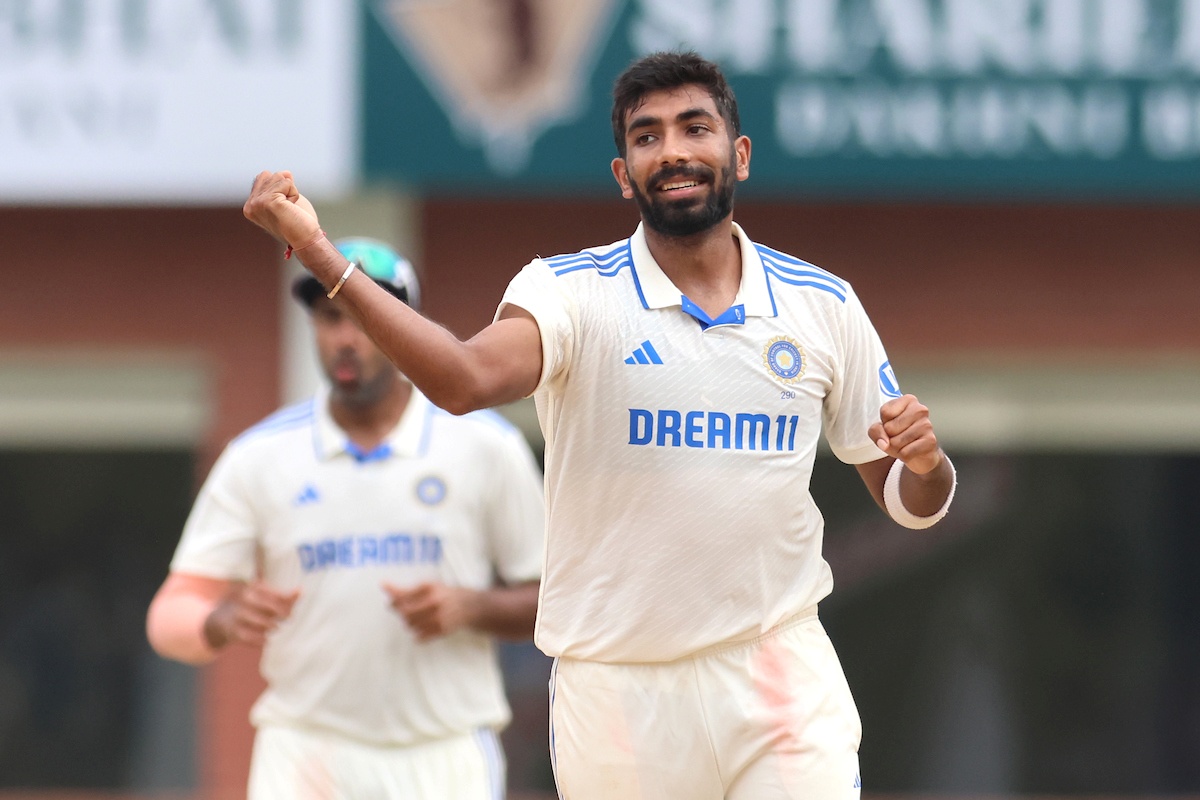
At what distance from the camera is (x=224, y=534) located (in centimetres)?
481

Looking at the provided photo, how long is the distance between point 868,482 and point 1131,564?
19.2 feet

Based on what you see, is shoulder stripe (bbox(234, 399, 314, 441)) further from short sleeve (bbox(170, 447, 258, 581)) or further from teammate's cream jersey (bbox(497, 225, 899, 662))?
teammate's cream jersey (bbox(497, 225, 899, 662))

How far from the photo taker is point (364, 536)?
15.5ft

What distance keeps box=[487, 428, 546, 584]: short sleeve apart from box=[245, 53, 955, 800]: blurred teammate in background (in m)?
1.24

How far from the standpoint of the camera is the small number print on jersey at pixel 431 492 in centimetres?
477

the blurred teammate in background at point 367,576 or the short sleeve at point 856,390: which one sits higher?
the short sleeve at point 856,390

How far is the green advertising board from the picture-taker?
819 centimetres

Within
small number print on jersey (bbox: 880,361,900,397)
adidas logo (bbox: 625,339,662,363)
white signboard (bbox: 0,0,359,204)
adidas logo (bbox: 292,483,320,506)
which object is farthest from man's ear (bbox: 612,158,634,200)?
white signboard (bbox: 0,0,359,204)

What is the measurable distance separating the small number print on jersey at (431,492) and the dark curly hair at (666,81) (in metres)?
1.47

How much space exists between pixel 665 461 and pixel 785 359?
0.34 metres

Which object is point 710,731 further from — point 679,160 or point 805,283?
point 679,160

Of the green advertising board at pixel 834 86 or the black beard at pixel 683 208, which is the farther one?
the green advertising board at pixel 834 86

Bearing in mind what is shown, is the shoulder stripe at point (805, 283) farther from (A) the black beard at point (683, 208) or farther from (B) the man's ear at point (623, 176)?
(B) the man's ear at point (623, 176)

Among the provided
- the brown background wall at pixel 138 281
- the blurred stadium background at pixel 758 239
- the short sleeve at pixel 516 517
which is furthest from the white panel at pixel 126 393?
the short sleeve at pixel 516 517
